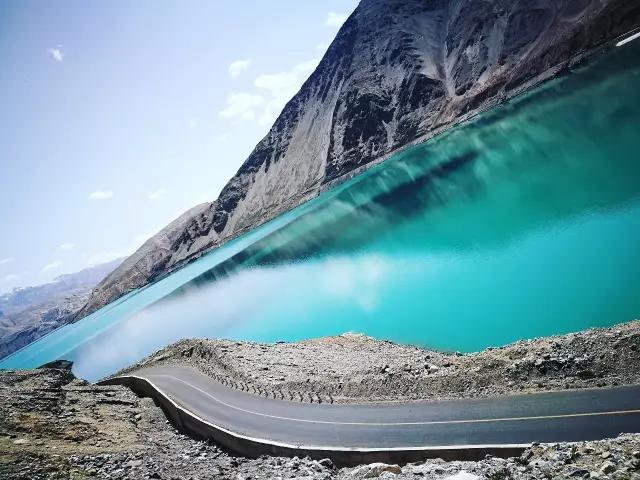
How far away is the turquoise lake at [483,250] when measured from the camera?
29.8 m

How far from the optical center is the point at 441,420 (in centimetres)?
1975

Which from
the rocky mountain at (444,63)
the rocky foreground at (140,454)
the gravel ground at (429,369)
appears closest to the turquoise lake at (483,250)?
the gravel ground at (429,369)

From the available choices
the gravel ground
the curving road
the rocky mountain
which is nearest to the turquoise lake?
the gravel ground

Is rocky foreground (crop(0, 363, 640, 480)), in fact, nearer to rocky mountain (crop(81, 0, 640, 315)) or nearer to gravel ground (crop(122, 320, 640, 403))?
gravel ground (crop(122, 320, 640, 403))

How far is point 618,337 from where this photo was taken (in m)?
19.6

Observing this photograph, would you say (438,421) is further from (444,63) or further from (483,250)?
(444,63)

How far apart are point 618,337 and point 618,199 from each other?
2089cm

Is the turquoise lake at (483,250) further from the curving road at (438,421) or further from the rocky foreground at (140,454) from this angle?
the rocky foreground at (140,454)

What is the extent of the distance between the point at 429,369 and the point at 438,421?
488 centimetres

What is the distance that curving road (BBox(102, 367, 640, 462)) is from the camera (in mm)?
16141

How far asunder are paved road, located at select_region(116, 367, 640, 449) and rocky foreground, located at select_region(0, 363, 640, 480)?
5.86ft

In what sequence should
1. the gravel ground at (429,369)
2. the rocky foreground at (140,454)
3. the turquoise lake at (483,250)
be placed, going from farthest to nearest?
the turquoise lake at (483,250) < the gravel ground at (429,369) < the rocky foreground at (140,454)

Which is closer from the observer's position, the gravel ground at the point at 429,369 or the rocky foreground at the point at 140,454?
the rocky foreground at the point at 140,454

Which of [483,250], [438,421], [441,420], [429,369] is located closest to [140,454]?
[438,421]
